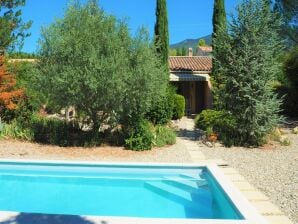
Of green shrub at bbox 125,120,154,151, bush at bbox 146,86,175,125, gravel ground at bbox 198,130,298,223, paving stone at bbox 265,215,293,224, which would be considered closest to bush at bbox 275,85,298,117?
gravel ground at bbox 198,130,298,223

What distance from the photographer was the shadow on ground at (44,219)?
7.92 m

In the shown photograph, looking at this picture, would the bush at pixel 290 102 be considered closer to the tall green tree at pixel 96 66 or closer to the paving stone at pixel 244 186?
the tall green tree at pixel 96 66

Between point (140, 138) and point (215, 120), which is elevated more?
point (215, 120)

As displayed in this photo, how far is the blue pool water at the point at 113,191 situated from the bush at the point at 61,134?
16.2 ft

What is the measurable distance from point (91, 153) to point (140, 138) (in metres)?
2.51

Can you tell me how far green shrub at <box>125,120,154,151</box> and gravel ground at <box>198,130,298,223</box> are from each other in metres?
2.74

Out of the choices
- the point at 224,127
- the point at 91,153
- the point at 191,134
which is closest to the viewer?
the point at 91,153

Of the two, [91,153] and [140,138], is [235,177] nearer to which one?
[140,138]

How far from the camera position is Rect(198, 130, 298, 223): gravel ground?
35.2 feet

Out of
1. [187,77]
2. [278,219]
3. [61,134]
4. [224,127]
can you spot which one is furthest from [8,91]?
[187,77]

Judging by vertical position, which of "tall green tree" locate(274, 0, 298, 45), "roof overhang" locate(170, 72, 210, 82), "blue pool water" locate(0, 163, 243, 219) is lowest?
"blue pool water" locate(0, 163, 243, 219)


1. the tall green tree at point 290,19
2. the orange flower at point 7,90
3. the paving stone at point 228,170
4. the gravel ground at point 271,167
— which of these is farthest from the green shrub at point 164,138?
the tall green tree at point 290,19

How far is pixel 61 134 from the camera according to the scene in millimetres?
20750

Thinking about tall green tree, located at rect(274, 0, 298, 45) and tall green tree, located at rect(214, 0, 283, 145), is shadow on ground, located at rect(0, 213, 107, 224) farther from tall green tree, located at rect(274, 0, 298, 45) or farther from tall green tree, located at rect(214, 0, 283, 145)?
tall green tree, located at rect(274, 0, 298, 45)
